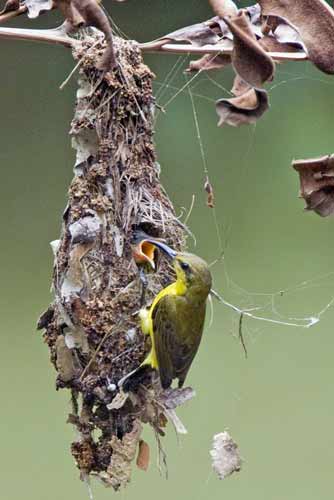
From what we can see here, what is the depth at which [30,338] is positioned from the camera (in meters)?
2.92

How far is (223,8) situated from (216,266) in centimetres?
164

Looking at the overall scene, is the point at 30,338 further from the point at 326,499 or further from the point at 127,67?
the point at 127,67

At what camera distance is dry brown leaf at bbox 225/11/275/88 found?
4.25ft

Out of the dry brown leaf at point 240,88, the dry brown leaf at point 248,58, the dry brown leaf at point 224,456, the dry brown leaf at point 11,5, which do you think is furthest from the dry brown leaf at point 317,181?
the dry brown leaf at point 11,5

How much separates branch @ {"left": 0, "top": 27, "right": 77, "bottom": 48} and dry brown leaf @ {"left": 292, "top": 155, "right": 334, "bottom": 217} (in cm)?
49

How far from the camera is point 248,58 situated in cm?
132

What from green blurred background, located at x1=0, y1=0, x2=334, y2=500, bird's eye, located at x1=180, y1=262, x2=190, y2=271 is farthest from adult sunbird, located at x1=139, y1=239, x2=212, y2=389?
green blurred background, located at x1=0, y1=0, x2=334, y2=500

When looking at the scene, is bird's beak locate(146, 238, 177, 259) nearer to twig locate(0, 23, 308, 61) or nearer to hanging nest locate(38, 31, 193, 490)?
hanging nest locate(38, 31, 193, 490)

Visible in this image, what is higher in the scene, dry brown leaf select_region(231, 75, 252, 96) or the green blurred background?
dry brown leaf select_region(231, 75, 252, 96)

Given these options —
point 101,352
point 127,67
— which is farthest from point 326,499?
point 127,67

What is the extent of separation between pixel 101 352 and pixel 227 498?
5.19 feet

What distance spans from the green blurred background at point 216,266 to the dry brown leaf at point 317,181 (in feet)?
4.05

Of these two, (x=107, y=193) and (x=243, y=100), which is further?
(x=107, y=193)

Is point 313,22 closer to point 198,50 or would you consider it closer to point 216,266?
point 198,50
